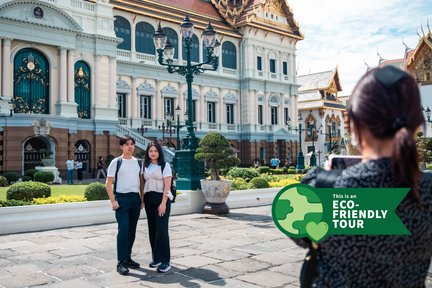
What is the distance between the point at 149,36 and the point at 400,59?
30.9 m

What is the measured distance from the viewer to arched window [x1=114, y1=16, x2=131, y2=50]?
103ft

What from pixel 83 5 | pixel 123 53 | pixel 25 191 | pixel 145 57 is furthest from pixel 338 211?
pixel 145 57

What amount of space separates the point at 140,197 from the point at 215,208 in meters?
5.59

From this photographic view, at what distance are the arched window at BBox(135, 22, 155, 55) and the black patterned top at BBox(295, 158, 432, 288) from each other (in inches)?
1278

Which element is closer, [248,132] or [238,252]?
[238,252]

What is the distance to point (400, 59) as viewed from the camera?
5006cm

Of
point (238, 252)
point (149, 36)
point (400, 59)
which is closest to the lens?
point (238, 252)

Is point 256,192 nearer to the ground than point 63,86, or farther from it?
nearer to the ground

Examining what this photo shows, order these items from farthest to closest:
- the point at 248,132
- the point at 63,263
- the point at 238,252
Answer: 1. the point at 248,132
2. the point at 238,252
3. the point at 63,263

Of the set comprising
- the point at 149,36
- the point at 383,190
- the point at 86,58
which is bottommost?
the point at 383,190

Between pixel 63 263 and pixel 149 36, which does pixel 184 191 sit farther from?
pixel 149 36

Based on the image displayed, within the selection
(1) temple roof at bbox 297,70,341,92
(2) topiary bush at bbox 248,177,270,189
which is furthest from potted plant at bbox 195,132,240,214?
(1) temple roof at bbox 297,70,341,92

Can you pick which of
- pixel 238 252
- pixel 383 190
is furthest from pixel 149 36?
pixel 383 190

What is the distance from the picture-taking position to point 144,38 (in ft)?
109
